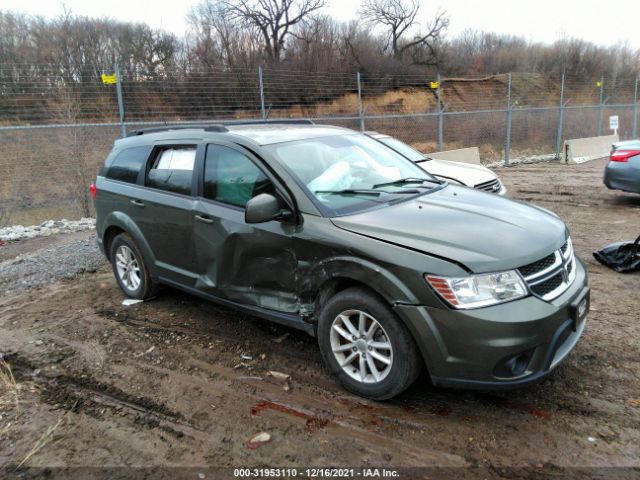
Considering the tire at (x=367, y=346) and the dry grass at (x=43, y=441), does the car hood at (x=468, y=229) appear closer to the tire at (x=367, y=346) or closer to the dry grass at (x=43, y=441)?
the tire at (x=367, y=346)

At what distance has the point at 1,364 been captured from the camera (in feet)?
12.8

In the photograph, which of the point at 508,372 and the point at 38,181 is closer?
the point at 508,372

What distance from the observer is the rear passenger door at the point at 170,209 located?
420 centimetres

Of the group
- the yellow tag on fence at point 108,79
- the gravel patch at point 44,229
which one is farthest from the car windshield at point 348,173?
the yellow tag on fence at point 108,79

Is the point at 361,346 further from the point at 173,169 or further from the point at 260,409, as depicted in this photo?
the point at 173,169

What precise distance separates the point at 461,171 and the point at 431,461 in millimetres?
6031

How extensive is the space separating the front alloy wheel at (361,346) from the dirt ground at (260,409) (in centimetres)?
20

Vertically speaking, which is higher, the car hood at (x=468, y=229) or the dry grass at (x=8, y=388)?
the car hood at (x=468, y=229)

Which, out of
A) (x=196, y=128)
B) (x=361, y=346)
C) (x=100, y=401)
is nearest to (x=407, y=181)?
(x=361, y=346)

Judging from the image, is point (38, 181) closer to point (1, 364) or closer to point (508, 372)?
point (1, 364)

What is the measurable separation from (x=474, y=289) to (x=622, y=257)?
381 cm

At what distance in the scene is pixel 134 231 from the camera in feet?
15.7

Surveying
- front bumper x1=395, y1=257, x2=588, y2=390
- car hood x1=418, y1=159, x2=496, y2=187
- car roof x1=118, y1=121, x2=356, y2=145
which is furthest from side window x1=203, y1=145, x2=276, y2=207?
car hood x1=418, y1=159, x2=496, y2=187

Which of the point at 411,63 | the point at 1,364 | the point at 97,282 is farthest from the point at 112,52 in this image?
the point at 411,63
